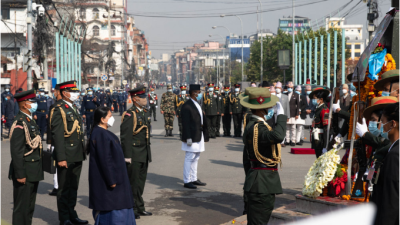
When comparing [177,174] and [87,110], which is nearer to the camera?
[177,174]

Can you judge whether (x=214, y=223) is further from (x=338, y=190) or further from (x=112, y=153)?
(x=112, y=153)

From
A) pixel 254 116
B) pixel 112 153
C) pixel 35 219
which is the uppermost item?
pixel 254 116

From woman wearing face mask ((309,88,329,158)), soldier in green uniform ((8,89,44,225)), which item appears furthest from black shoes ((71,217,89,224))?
woman wearing face mask ((309,88,329,158))

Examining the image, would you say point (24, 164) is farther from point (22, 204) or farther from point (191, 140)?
point (191, 140)

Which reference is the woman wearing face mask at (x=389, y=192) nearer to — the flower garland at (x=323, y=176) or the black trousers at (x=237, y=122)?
the flower garland at (x=323, y=176)

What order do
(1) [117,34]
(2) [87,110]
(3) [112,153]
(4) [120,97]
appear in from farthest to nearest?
(1) [117,34]
(4) [120,97]
(2) [87,110]
(3) [112,153]

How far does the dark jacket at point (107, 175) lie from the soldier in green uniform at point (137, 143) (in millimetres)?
1621

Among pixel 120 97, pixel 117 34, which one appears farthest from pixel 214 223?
pixel 117 34

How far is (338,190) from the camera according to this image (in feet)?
20.6

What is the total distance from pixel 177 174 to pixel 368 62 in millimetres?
5420

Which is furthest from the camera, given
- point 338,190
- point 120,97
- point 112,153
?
point 120,97

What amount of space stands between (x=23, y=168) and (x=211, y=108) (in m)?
12.8

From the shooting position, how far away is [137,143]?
24.2 ft

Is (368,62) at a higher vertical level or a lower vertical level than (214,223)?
higher
